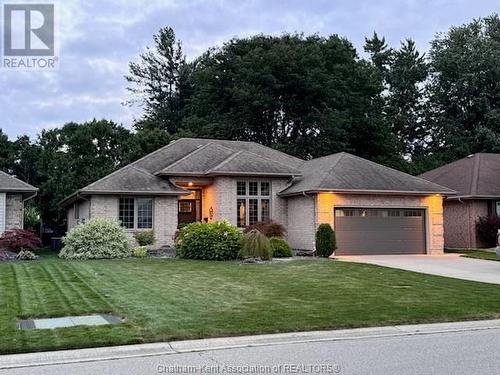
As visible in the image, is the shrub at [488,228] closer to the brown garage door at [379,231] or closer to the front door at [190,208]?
the brown garage door at [379,231]

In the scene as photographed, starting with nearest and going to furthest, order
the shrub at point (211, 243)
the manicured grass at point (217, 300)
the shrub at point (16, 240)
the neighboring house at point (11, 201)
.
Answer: the manicured grass at point (217, 300) < the shrub at point (211, 243) < the shrub at point (16, 240) < the neighboring house at point (11, 201)

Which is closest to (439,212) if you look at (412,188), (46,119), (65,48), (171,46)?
(412,188)

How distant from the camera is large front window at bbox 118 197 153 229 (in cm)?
2267

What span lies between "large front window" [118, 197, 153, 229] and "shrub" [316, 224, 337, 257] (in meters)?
7.09

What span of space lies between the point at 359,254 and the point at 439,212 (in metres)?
4.44

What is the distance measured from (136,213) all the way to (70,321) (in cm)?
1438

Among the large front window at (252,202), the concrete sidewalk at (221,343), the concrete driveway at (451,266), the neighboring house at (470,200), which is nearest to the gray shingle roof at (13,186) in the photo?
the large front window at (252,202)

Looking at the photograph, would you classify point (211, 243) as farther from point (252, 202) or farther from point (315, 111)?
point (315, 111)

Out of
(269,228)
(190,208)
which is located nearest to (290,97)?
(190,208)

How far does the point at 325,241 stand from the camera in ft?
68.8

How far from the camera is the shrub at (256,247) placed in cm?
1902

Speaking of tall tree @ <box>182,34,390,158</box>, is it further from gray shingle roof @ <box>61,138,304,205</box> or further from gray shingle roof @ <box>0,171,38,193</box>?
gray shingle roof @ <box>0,171,38,193</box>

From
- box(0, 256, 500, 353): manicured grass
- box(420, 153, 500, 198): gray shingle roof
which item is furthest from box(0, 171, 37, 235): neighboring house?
box(420, 153, 500, 198): gray shingle roof

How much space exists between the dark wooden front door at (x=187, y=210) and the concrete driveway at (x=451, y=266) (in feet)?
25.2
